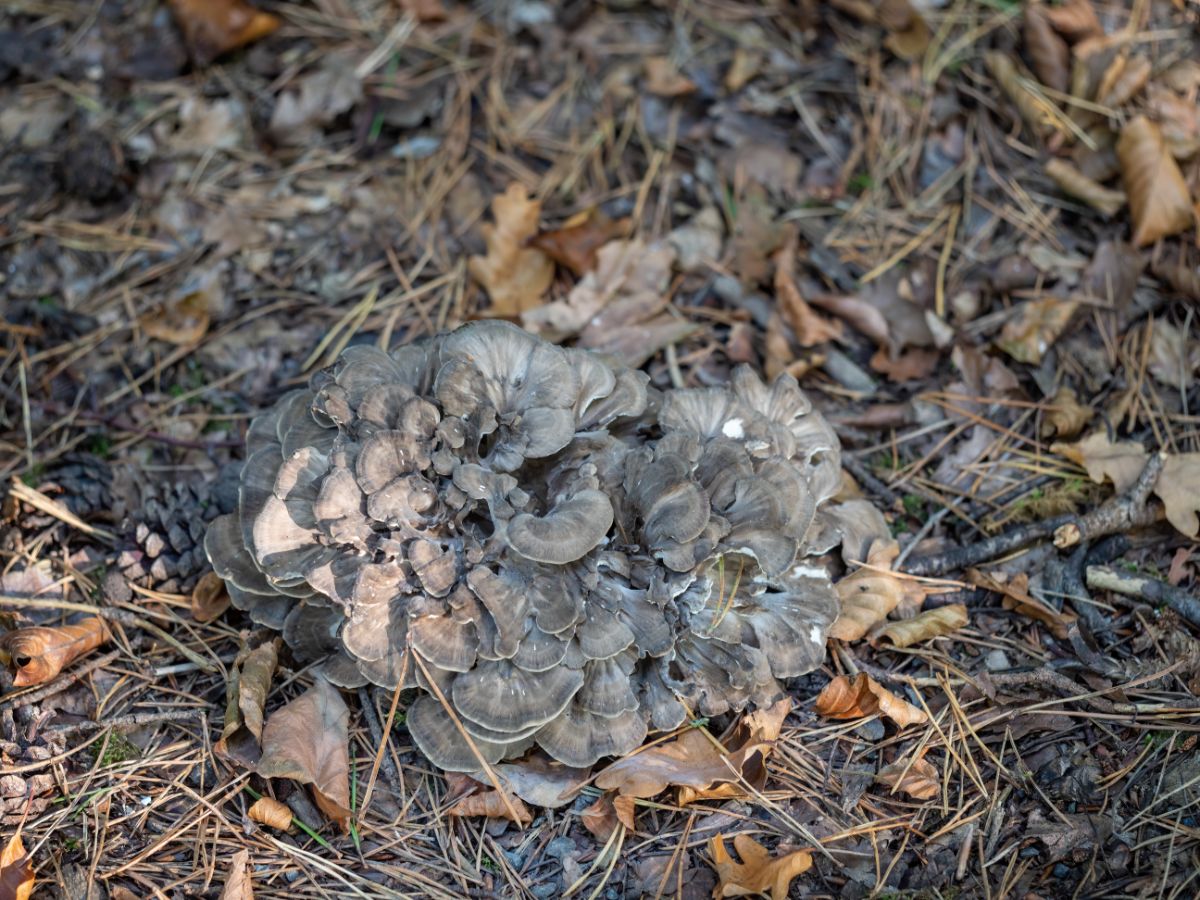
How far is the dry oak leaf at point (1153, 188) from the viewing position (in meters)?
5.27

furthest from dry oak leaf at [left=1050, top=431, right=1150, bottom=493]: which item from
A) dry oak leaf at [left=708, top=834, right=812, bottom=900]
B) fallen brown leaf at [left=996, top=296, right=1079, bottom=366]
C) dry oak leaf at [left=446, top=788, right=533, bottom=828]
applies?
dry oak leaf at [left=446, top=788, right=533, bottom=828]

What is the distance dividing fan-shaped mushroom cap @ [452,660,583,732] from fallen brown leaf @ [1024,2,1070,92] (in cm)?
→ 493

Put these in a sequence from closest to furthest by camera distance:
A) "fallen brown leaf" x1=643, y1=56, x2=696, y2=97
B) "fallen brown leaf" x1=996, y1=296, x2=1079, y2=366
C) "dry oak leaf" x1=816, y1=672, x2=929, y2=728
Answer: "dry oak leaf" x1=816, y1=672, x2=929, y2=728
"fallen brown leaf" x1=996, y1=296, x2=1079, y2=366
"fallen brown leaf" x1=643, y1=56, x2=696, y2=97

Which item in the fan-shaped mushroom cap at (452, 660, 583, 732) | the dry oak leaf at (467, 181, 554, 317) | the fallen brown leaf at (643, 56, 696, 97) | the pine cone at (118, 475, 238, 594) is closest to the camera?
the fan-shaped mushroom cap at (452, 660, 583, 732)

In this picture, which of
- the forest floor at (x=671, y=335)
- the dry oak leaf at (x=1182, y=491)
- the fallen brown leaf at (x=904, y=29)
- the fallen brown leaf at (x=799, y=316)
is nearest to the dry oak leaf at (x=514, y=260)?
the forest floor at (x=671, y=335)

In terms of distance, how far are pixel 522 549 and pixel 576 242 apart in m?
2.66

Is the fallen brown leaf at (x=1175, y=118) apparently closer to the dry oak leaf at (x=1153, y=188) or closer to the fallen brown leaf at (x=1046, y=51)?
the dry oak leaf at (x=1153, y=188)

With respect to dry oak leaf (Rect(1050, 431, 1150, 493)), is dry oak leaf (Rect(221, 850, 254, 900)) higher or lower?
lower

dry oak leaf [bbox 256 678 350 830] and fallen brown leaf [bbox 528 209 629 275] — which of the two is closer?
dry oak leaf [bbox 256 678 350 830]

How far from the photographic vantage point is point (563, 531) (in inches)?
134

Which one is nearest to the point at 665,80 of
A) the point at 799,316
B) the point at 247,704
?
the point at 799,316

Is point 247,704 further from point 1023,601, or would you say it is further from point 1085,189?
point 1085,189

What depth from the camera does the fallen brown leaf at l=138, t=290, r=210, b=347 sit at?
5254 millimetres

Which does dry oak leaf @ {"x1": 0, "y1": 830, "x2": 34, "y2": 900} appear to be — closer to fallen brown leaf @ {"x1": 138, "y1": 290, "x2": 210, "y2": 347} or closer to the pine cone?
the pine cone
